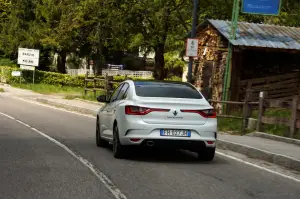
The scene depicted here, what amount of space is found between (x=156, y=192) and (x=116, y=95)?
490 centimetres

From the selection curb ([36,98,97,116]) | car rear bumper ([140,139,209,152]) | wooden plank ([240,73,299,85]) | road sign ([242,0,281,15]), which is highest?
road sign ([242,0,281,15])

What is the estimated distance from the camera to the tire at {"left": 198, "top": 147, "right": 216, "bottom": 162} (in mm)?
10766

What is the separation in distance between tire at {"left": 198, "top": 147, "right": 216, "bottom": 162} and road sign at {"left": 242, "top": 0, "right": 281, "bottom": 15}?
10172 millimetres


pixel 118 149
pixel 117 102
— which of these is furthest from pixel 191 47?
pixel 118 149

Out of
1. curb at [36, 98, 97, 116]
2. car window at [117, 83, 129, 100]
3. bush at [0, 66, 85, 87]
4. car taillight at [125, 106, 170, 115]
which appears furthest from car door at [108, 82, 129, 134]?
bush at [0, 66, 85, 87]

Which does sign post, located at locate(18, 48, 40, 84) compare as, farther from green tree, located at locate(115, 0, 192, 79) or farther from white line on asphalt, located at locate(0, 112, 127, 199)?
white line on asphalt, located at locate(0, 112, 127, 199)

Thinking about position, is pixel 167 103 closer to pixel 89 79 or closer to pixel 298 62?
pixel 298 62

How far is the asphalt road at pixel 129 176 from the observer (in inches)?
291

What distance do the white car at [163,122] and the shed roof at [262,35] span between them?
10747 millimetres

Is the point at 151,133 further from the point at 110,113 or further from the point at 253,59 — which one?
the point at 253,59

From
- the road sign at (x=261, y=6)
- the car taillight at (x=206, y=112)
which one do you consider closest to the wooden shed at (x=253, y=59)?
the road sign at (x=261, y=6)

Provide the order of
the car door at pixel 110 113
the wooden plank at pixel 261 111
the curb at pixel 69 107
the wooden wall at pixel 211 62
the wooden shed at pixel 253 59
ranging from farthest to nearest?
the curb at pixel 69 107, the wooden wall at pixel 211 62, the wooden shed at pixel 253 59, the wooden plank at pixel 261 111, the car door at pixel 110 113

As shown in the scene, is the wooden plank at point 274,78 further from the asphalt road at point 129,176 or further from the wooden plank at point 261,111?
the asphalt road at point 129,176

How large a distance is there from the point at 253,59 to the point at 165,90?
12537 mm
